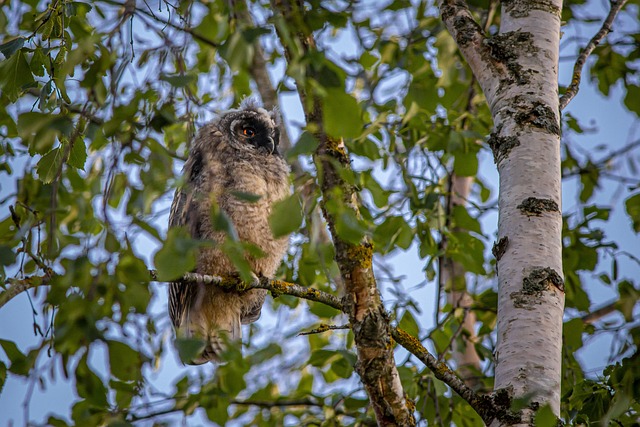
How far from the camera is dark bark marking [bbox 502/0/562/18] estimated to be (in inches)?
73.2

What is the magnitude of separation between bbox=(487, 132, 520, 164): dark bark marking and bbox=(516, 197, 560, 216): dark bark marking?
0.14 metres

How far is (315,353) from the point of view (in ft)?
7.43

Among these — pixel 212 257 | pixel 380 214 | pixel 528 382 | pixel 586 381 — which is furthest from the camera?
pixel 212 257

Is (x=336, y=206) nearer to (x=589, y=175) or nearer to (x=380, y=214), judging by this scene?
(x=380, y=214)

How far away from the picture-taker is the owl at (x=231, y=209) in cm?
285

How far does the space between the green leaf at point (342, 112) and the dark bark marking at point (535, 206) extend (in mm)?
750

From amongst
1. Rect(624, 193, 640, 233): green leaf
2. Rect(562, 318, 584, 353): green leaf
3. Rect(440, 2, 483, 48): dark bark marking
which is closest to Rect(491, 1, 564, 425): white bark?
Rect(440, 2, 483, 48): dark bark marking

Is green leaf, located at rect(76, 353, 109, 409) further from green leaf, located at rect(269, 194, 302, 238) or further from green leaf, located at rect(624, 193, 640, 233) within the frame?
green leaf, located at rect(624, 193, 640, 233)

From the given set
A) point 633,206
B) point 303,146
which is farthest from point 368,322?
point 633,206

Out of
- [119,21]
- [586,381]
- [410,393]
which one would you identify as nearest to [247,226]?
[410,393]

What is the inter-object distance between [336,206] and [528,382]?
651 millimetres

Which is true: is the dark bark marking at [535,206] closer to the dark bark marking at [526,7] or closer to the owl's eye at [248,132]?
the dark bark marking at [526,7]

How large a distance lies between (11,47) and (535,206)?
1.26 metres

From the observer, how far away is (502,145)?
1.72 metres
